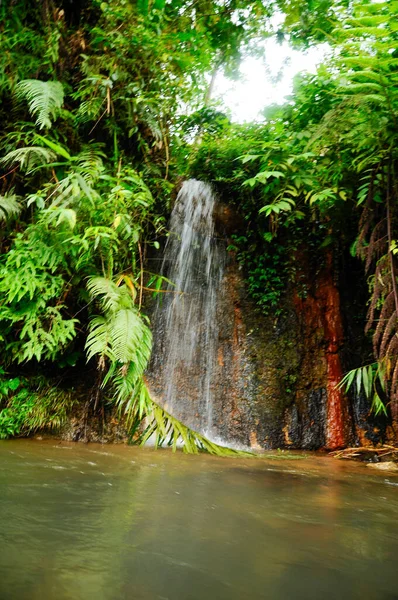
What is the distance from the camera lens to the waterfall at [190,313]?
5.61m

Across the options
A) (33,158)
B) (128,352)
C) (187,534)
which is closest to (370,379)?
(128,352)

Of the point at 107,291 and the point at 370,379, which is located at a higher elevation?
the point at 107,291

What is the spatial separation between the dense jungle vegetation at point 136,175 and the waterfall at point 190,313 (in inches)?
Result: 13.6

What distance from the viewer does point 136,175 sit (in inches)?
208

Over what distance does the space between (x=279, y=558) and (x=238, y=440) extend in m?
3.54

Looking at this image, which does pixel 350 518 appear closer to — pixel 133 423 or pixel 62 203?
pixel 133 423

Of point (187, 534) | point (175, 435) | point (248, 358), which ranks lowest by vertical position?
point (187, 534)

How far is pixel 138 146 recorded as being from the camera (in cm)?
628

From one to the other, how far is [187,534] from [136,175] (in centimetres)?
430

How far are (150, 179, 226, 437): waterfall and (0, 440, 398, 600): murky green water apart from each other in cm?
197

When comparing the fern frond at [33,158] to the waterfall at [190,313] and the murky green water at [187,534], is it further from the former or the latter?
the murky green water at [187,534]

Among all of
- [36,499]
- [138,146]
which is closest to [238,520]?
[36,499]

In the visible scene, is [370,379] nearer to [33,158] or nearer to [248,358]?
[248,358]

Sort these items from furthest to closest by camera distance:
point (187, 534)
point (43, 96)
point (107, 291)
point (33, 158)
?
point (33, 158) < point (43, 96) < point (107, 291) < point (187, 534)
